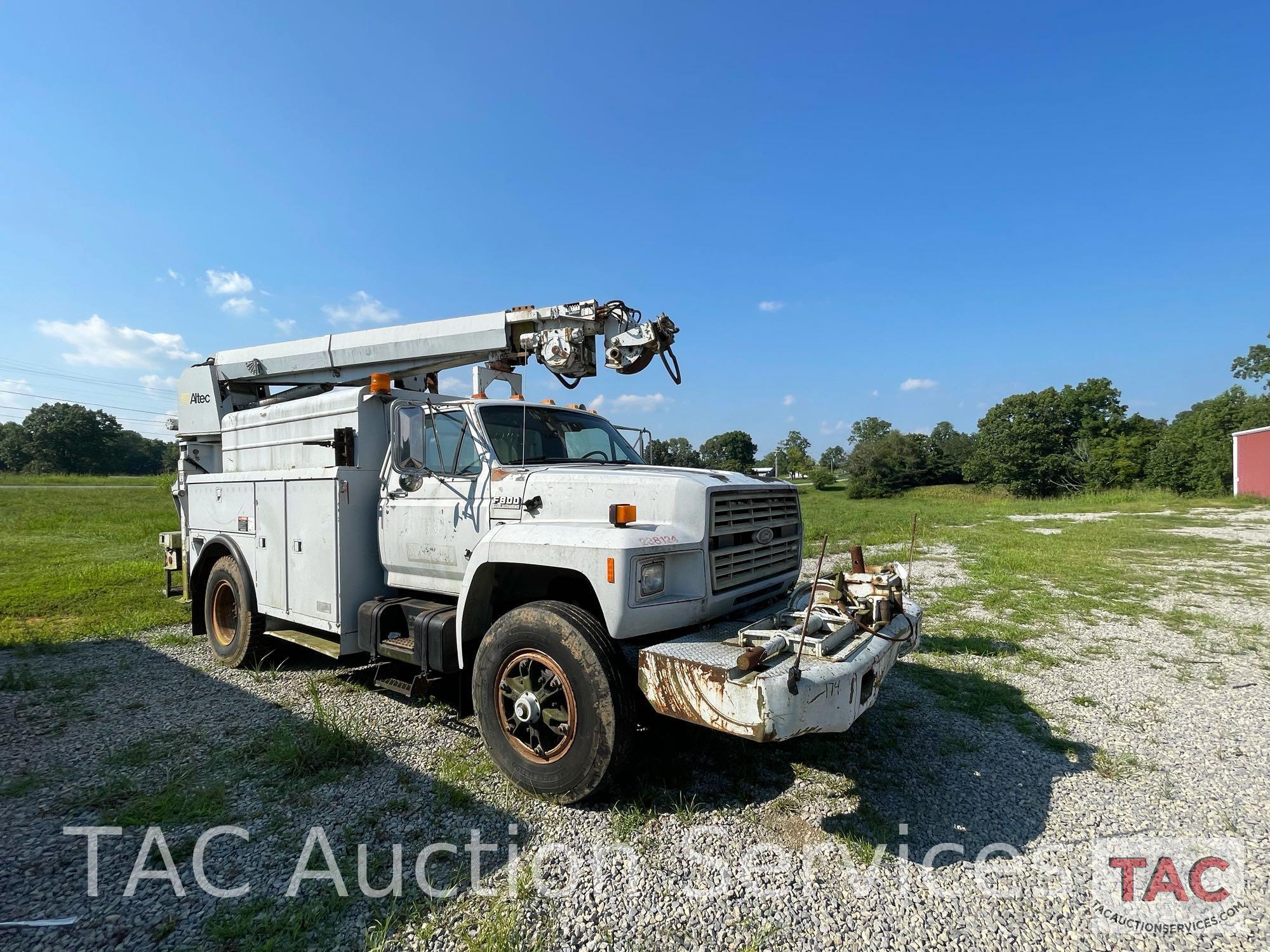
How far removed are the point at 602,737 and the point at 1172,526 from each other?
24.1 m

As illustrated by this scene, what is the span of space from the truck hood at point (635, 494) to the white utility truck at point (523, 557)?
16 millimetres

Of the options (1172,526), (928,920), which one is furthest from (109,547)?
(1172,526)

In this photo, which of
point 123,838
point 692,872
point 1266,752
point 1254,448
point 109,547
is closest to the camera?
point 692,872

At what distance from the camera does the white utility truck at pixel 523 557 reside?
3197mm

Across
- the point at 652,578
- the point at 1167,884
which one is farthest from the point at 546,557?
the point at 1167,884

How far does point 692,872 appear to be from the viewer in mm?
2865

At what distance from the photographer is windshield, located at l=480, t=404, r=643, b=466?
4543 millimetres

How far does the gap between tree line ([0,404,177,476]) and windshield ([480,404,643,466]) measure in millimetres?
88243

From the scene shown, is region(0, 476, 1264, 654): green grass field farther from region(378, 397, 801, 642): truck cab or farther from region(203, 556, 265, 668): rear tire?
region(378, 397, 801, 642): truck cab

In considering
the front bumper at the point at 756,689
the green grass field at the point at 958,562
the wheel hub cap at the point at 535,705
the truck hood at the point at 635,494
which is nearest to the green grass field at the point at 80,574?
the green grass field at the point at 958,562

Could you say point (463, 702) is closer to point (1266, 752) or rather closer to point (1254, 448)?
point (1266, 752)

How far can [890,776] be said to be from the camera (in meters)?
3.82

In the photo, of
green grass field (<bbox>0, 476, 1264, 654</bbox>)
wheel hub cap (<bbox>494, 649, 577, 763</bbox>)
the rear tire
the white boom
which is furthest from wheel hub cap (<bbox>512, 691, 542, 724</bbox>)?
green grass field (<bbox>0, 476, 1264, 654</bbox>)

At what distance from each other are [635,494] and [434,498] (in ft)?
5.83
